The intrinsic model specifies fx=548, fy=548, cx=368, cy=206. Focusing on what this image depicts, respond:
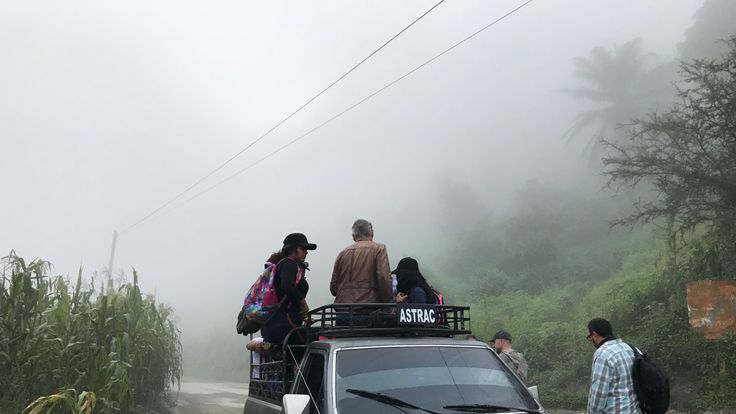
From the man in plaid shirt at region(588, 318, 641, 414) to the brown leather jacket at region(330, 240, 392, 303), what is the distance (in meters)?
1.92

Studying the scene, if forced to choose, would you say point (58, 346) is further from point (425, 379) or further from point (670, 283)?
point (670, 283)

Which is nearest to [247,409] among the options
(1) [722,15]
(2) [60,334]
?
(2) [60,334]

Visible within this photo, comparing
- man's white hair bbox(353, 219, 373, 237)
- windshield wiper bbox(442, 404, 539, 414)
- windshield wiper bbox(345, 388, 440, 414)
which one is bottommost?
windshield wiper bbox(442, 404, 539, 414)

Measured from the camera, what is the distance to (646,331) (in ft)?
39.2

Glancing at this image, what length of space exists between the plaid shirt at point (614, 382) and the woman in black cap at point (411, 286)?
5.74 feet

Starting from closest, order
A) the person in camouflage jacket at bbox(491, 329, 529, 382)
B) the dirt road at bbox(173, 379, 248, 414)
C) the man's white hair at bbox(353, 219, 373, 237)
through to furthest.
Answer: the man's white hair at bbox(353, 219, 373, 237)
the person in camouflage jacket at bbox(491, 329, 529, 382)
the dirt road at bbox(173, 379, 248, 414)

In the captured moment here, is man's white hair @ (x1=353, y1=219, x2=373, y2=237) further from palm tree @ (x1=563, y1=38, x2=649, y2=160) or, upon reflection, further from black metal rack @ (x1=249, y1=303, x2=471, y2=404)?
palm tree @ (x1=563, y1=38, x2=649, y2=160)

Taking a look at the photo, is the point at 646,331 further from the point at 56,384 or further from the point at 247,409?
the point at 56,384

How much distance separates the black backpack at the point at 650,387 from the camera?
3873 mm

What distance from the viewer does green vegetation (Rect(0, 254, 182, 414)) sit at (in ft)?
20.0

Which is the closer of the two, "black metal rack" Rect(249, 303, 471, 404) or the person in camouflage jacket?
"black metal rack" Rect(249, 303, 471, 404)

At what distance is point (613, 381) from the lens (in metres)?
4.00

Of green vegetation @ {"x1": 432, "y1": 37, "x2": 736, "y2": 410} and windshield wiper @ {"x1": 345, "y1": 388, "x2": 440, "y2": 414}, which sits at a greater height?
green vegetation @ {"x1": 432, "y1": 37, "x2": 736, "y2": 410}

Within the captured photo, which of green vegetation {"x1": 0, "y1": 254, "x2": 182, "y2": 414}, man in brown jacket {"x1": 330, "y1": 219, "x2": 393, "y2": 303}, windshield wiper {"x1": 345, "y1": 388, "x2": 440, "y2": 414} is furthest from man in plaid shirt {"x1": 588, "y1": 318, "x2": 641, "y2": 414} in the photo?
green vegetation {"x1": 0, "y1": 254, "x2": 182, "y2": 414}
